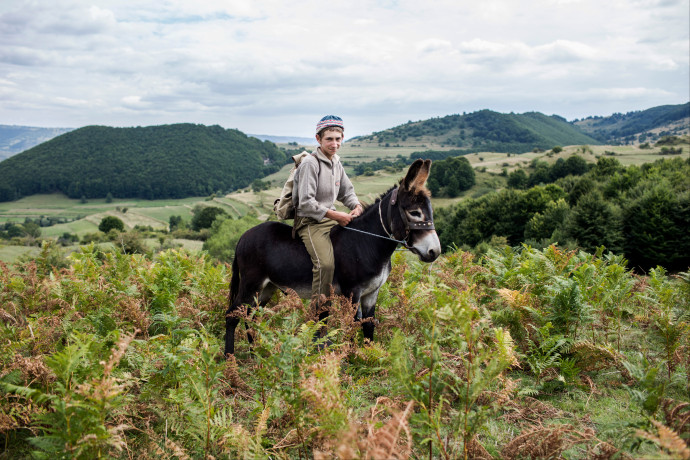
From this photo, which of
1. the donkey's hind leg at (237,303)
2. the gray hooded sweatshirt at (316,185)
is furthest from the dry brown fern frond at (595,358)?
the donkey's hind leg at (237,303)

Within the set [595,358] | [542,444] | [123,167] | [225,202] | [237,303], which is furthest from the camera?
[123,167]

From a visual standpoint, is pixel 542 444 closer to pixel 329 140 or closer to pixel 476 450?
pixel 476 450

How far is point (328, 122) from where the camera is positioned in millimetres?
5699

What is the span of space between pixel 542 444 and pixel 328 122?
4.61 meters

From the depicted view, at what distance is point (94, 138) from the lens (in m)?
185

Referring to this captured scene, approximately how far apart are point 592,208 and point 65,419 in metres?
33.2

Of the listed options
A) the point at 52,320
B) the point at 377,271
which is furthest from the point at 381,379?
the point at 52,320

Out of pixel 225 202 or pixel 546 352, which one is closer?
pixel 546 352

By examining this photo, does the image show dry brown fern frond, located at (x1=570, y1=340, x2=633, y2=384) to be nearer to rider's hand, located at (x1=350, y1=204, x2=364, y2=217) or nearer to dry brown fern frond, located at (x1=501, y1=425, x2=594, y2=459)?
dry brown fern frond, located at (x1=501, y1=425, x2=594, y2=459)

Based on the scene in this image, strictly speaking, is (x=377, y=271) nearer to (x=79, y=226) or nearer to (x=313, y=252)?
(x=313, y=252)

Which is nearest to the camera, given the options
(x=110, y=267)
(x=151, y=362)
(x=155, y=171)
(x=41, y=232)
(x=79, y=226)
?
(x=151, y=362)

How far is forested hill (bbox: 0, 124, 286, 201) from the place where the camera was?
157125mm

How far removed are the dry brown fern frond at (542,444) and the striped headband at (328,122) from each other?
4411 mm

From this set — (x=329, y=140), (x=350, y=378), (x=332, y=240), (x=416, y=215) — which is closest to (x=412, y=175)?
(x=416, y=215)
